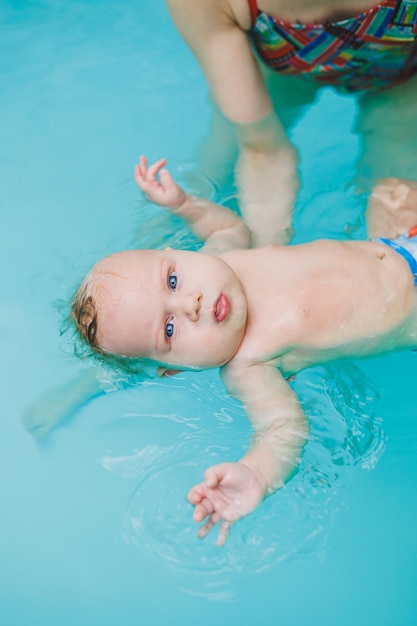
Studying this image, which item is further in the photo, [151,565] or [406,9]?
[151,565]

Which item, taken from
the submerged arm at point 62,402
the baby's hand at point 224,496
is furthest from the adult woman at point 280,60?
the baby's hand at point 224,496

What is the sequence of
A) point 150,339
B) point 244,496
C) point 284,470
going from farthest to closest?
1. point 150,339
2. point 284,470
3. point 244,496

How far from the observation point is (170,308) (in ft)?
4.88

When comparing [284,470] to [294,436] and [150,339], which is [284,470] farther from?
[150,339]

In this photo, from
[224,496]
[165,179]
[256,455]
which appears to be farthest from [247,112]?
[224,496]

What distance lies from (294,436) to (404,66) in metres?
0.92

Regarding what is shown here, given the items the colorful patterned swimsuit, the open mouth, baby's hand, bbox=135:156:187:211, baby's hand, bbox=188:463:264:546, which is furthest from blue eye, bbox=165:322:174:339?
the colorful patterned swimsuit

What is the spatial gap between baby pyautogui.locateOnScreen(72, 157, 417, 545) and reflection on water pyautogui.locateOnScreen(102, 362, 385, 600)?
212mm

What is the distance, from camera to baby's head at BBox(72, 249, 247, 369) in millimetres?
1467

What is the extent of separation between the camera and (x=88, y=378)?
194 cm

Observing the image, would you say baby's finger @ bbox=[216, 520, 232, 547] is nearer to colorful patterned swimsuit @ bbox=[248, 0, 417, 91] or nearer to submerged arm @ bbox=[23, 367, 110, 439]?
submerged arm @ bbox=[23, 367, 110, 439]

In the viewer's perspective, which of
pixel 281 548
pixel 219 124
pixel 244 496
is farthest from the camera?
pixel 219 124

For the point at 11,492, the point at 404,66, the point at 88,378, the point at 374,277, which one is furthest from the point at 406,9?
the point at 11,492

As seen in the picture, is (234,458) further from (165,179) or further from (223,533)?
(165,179)
